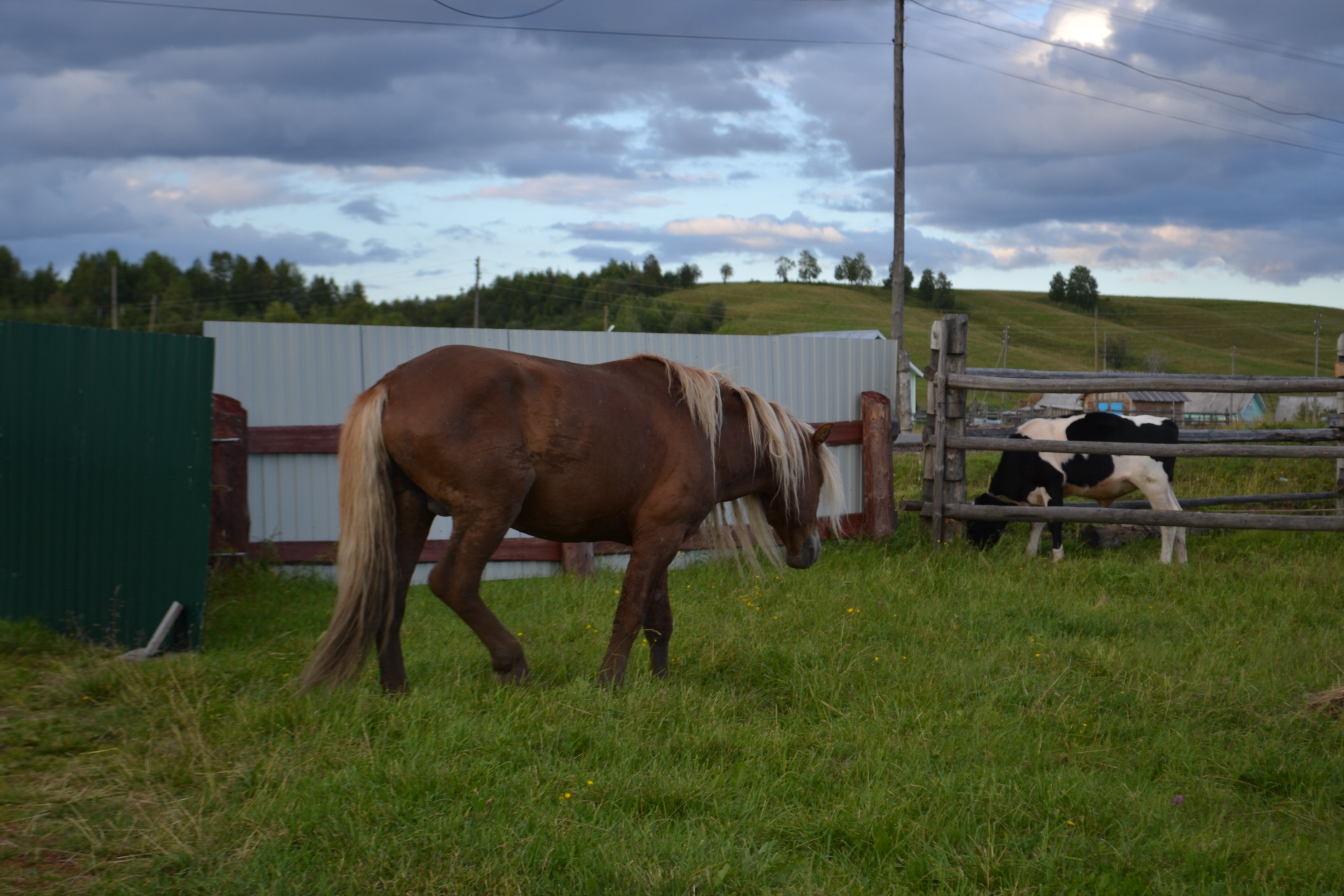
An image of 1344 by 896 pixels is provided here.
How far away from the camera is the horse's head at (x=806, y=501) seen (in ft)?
17.0

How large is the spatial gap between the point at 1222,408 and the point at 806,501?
146 feet

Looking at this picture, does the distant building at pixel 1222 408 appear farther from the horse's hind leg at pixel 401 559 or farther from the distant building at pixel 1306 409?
the horse's hind leg at pixel 401 559

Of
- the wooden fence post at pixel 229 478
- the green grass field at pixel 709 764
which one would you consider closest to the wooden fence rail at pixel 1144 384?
the green grass field at pixel 709 764

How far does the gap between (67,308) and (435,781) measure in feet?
110

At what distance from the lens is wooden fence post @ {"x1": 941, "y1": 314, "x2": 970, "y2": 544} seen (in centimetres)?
861

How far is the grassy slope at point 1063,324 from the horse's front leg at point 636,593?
50.6 metres

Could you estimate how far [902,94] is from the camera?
66.9 ft

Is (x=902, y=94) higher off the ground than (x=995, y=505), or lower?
higher

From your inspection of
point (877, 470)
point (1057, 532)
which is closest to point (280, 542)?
point (877, 470)

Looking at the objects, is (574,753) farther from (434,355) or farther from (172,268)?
(172,268)

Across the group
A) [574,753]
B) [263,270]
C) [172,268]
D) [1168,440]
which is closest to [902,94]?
[1168,440]

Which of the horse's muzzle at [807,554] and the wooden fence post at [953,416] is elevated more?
the wooden fence post at [953,416]

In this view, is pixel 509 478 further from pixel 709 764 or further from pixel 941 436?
pixel 941 436

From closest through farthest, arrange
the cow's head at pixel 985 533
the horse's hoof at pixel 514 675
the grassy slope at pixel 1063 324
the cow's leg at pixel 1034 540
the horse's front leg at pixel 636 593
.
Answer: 1. the horse's hoof at pixel 514 675
2. the horse's front leg at pixel 636 593
3. the cow's leg at pixel 1034 540
4. the cow's head at pixel 985 533
5. the grassy slope at pixel 1063 324
